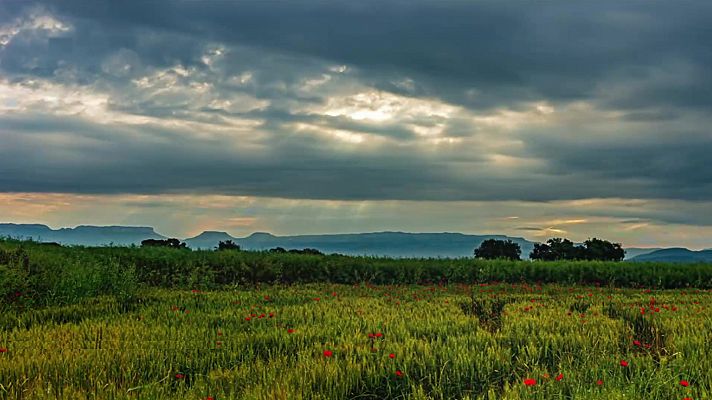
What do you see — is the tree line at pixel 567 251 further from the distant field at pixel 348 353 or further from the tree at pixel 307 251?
the distant field at pixel 348 353

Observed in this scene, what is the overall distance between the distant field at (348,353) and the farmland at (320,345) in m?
0.03

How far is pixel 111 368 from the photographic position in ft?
21.2

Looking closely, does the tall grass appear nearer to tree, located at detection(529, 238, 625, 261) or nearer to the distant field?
the distant field

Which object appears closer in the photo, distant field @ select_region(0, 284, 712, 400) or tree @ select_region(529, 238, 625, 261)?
distant field @ select_region(0, 284, 712, 400)

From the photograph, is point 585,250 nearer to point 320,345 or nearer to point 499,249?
point 499,249

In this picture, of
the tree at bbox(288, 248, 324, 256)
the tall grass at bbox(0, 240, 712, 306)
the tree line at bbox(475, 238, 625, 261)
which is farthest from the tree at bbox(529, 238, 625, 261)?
the tree at bbox(288, 248, 324, 256)

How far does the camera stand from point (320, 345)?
7.26m

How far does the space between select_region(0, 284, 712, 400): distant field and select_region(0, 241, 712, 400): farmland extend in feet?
0.08

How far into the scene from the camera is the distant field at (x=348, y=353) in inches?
225

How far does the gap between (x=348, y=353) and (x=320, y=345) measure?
1.68 feet

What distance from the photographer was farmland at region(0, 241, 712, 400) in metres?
5.77

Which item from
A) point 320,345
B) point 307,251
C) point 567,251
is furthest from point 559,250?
point 320,345

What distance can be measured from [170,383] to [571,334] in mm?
5236

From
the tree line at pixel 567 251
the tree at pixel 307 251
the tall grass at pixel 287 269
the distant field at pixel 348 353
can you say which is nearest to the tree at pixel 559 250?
the tree line at pixel 567 251
